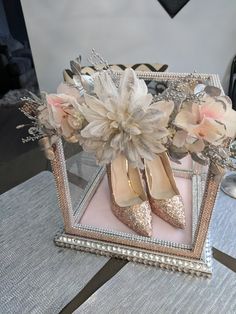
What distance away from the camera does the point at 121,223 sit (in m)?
0.64

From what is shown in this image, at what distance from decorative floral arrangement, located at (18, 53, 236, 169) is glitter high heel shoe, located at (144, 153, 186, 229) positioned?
0.41ft

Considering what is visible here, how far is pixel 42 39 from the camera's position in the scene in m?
1.96

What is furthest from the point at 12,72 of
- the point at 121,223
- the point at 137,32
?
the point at 121,223

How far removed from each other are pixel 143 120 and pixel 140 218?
0.89 ft

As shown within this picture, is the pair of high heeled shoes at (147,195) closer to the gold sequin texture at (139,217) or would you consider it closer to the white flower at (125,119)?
the gold sequin texture at (139,217)

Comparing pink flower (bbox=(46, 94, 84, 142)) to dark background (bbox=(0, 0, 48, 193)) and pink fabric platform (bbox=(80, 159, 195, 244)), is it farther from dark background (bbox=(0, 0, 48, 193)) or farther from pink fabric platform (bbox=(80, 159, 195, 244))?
dark background (bbox=(0, 0, 48, 193))

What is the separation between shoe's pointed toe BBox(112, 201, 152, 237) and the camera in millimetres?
599

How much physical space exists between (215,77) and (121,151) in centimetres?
32

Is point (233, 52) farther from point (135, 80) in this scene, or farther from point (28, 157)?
point (135, 80)

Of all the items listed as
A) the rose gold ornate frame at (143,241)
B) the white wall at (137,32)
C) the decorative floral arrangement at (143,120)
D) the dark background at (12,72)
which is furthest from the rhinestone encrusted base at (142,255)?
the white wall at (137,32)

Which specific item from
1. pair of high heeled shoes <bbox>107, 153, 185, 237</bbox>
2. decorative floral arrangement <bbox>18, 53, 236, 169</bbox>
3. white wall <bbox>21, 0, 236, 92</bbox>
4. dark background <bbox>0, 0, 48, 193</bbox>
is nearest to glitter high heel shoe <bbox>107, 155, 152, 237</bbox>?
pair of high heeled shoes <bbox>107, 153, 185, 237</bbox>

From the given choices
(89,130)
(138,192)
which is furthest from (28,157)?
(89,130)

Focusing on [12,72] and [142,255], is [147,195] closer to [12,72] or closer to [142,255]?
[142,255]

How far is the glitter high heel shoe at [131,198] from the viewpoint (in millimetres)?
587
